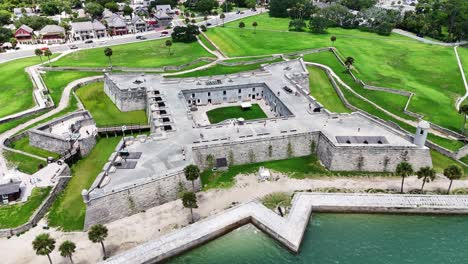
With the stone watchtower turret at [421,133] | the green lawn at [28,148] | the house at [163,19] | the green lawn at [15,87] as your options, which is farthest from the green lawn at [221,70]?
the house at [163,19]

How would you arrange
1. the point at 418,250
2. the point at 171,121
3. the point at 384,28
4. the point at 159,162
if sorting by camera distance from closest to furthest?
the point at 418,250
the point at 159,162
the point at 171,121
the point at 384,28

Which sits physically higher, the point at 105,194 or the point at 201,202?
the point at 105,194

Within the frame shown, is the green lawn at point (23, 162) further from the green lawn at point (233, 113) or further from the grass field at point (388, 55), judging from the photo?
the grass field at point (388, 55)

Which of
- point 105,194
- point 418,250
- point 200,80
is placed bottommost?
point 418,250

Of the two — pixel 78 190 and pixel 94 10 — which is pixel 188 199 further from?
pixel 94 10

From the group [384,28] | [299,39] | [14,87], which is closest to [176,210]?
[14,87]

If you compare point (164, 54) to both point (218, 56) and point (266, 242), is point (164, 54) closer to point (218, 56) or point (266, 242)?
point (218, 56)

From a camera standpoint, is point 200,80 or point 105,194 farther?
point 200,80
